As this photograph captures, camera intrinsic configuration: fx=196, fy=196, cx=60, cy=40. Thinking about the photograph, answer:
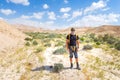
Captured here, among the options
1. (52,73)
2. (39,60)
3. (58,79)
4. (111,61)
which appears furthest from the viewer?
(39,60)

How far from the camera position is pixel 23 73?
1525cm

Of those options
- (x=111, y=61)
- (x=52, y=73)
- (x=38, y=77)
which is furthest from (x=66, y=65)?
(x=111, y=61)

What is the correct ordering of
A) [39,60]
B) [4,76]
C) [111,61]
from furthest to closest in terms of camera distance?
[39,60], [111,61], [4,76]

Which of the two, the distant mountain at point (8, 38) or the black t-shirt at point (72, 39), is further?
the distant mountain at point (8, 38)

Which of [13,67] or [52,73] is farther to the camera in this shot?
[13,67]

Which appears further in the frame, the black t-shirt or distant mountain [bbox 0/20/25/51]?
distant mountain [bbox 0/20/25/51]

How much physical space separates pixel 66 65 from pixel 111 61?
3.93m

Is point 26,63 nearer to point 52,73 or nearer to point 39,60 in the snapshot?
point 39,60

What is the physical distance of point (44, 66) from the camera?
15750 millimetres

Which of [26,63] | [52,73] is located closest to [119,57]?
[52,73]

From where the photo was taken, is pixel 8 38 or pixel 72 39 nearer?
pixel 72 39

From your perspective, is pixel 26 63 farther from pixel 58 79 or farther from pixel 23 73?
pixel 58 79

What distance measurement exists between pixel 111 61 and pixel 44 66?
559 cm

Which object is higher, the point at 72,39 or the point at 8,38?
the point at 72,39
